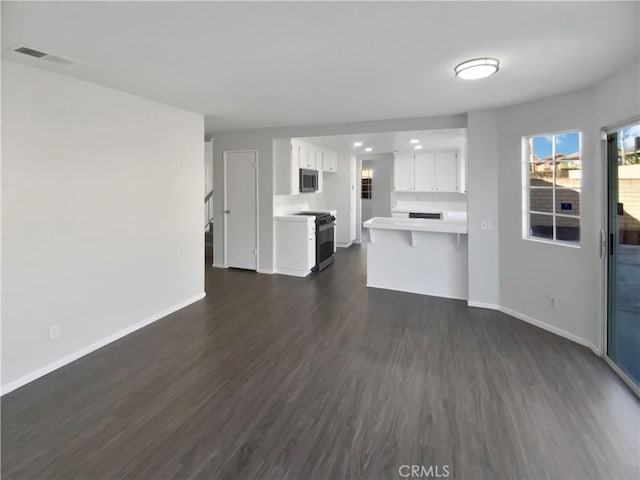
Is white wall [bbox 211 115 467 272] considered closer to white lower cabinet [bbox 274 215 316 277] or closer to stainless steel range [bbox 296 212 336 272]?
white lower cabinet [bbox 274 215 316 277]

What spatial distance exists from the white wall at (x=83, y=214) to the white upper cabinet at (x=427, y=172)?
4941 mm

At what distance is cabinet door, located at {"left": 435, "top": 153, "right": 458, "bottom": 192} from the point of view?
24.4ft

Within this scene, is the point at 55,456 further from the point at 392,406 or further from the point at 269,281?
the point at 269,281

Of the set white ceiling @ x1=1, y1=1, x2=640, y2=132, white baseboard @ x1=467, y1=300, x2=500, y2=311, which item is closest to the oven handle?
white baseboard @ x1=467, y1=300, x2=500, y2=311

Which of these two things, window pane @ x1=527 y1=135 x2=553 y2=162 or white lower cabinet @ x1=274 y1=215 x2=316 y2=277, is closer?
window pane @ x1=527 y1=135 x2=553 y2=162

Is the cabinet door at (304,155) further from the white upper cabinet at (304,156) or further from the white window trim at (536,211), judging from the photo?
the white window trim at (536,211)

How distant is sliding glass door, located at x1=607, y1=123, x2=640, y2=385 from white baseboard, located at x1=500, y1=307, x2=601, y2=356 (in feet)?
0.83

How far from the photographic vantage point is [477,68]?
2678mm

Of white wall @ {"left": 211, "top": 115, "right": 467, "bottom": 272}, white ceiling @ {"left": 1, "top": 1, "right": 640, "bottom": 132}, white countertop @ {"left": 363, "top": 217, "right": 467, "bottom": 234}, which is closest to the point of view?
white ceiling @ {"left": 1, "top": 1, "right": 640, "bottom": 132}

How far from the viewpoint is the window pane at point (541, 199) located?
378 centimetres

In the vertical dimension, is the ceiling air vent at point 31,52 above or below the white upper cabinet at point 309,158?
below

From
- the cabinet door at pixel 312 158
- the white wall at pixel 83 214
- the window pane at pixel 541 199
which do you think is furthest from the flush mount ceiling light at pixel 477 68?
the cabinet door at pixel 312 158

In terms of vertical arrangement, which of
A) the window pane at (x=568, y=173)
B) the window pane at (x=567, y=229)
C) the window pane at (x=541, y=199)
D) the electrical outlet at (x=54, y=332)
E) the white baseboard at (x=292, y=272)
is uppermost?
the window pane at (x=568, y=173)

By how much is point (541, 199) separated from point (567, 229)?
455 mm
